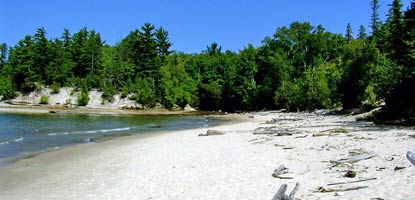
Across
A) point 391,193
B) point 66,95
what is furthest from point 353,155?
point 66,95

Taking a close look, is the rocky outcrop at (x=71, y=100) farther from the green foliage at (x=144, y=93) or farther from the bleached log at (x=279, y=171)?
the bleached log at (x=279, y=171)

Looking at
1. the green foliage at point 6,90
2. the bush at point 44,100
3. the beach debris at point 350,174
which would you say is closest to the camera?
the beach debris at point 350,174

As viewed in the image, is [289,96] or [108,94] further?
[108,94]

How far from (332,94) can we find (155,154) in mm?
49149

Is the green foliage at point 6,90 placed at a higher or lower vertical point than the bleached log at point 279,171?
higher

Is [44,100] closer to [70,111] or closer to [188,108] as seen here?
[70,111]

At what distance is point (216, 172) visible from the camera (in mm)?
13484

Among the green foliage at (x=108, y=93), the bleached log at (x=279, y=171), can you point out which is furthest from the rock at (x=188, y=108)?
the bleached log at (x=279, y=171)

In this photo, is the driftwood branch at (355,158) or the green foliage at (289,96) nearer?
the driftwood branch at (355,158)

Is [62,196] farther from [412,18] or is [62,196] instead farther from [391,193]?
[412,18]

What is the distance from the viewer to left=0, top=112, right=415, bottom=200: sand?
10438 mm

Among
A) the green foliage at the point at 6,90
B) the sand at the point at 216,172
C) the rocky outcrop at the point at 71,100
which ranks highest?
the green foliage at the point at 6,90

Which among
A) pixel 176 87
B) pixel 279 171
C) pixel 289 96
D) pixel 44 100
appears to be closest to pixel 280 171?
pixel 279 171

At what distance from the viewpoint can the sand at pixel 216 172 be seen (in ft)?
34.2
